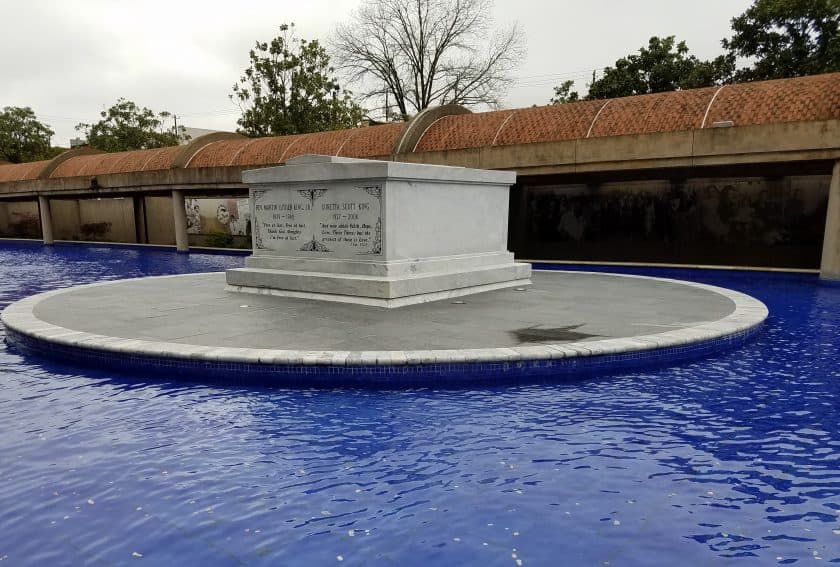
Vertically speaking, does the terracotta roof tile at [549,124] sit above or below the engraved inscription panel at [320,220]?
above

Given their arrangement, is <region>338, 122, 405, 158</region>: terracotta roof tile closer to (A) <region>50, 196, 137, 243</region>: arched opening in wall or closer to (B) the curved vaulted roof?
(B) the curved vaulted roof

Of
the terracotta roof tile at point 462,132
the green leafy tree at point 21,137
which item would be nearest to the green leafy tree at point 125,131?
the green leafy tree at point 21,137

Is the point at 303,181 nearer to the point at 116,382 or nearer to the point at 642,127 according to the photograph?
the point at 116,382

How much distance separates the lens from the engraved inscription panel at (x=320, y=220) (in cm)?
1018

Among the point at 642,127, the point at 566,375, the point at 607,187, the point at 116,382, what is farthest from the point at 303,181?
the point at 607,187

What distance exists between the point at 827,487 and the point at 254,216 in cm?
1096

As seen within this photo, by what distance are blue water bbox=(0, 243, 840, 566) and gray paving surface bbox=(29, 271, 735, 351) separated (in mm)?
1083

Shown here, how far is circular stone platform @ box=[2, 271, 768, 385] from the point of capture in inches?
241

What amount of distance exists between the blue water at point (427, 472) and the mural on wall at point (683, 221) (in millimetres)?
12413

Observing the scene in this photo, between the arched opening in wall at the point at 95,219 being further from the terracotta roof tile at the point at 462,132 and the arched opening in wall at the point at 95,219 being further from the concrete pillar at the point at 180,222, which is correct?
the terracotta roof tile at the point at 462,132

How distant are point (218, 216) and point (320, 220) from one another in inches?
759

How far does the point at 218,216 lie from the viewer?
28.0m

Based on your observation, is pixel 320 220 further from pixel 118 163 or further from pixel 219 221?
pixel 118 163

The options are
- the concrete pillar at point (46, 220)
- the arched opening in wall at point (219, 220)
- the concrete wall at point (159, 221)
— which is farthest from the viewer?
the concrete pillar at point (46, 220)
